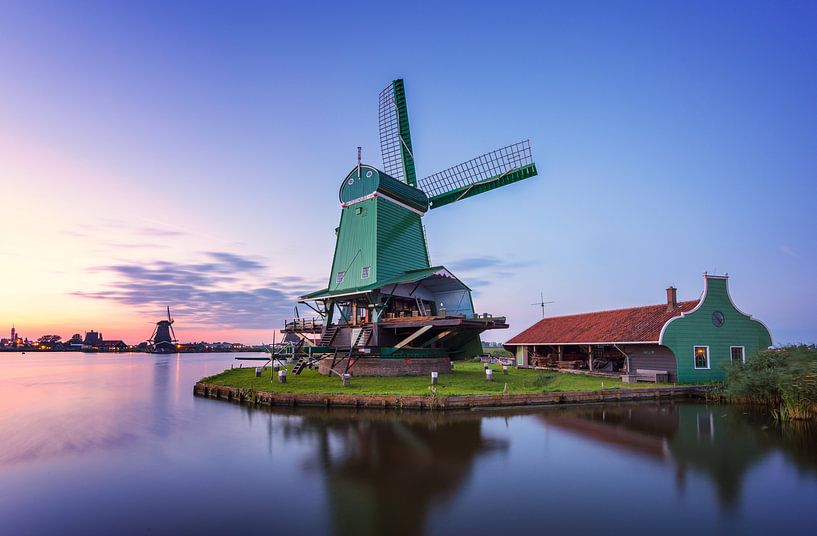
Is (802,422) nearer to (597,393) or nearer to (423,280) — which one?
(597,393)

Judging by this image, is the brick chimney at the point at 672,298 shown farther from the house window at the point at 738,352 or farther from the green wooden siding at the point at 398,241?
the green wooden siding at the point at 398,241

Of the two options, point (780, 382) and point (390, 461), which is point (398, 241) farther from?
point (780, 382)

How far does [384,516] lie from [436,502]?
118 centimetres

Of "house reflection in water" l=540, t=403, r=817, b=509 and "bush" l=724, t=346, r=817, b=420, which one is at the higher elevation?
"bush" l=724, t=346, r=817, b=420

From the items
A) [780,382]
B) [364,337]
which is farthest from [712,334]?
[364,337]

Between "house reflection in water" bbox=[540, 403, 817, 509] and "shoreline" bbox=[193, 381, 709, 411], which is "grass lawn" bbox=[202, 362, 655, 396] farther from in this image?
"house reflection in water" bbox=[540, 403, 817, 509]

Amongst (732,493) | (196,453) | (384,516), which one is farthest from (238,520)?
(732,493)

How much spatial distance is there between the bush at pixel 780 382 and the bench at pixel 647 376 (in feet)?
9.77

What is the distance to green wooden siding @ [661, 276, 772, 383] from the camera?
24.4 m

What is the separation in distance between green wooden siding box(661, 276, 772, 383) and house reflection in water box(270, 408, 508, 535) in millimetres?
13514

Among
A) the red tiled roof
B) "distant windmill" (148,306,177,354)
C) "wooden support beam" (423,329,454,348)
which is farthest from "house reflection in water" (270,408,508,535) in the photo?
"distant windmill" (148,306,177,354)

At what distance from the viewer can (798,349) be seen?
1933 cm

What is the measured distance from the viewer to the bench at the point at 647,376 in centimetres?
2453

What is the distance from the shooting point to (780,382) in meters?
17.2
